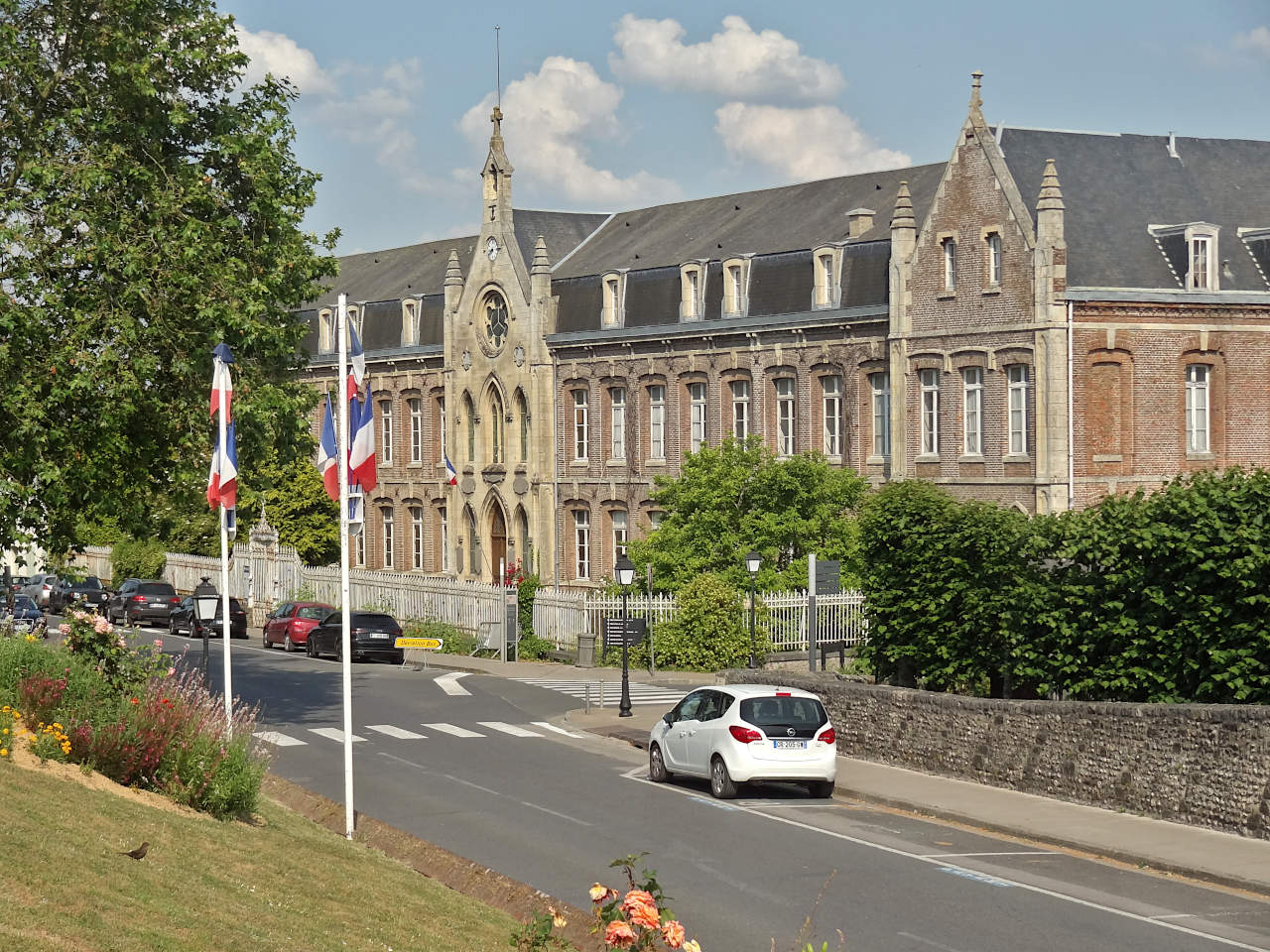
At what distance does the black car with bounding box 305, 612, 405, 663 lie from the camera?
4669cm

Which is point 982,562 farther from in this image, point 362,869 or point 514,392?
point 514,392

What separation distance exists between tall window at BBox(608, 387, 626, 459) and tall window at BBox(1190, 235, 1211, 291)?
1987cm

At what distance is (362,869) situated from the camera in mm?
14859

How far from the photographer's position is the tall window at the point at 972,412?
45.1 m

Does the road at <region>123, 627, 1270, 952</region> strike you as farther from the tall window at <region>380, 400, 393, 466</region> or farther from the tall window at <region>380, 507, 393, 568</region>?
the tall window at <region>380, 400, 393, 466</region>

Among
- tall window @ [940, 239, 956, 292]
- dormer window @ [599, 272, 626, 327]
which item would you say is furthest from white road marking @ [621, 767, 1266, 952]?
dormer window @ [599, 272, 626, 327]

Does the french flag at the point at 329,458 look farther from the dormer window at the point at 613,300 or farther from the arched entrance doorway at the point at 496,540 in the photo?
the arched entrance doorway at the point at 496,540

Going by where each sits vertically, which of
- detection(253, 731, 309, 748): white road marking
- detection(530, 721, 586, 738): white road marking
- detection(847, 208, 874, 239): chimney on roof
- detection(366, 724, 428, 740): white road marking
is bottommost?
detection(530, 721, 586, 738): white road marking

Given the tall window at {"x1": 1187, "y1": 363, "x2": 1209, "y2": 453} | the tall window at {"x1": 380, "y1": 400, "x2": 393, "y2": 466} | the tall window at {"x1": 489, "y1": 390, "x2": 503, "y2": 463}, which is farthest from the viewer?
the tall window at {"x1": 380, "y1": 400, "x2": 393, "y2": 466}

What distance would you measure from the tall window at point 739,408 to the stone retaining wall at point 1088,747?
26469 millimetres

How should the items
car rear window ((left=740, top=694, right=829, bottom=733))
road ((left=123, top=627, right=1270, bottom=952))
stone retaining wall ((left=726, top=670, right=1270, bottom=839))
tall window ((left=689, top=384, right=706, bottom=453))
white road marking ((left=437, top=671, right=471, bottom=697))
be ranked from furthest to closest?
tall window ((left=689, top=384, right=706, bottom=453)) < white road marking ((left=437, top=671, right=471, bottom=697)) < car rear window ((left=740, top=694, right=829, bottom=733)) < stone retaining wall ((left=726, top=670, right=1270, bottom=839)) < road ((left=123, top=627, right=1270, bottom=952))

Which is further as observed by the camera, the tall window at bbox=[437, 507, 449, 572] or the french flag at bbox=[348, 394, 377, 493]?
the tall window at bbox=[437, 507, 449, 572]

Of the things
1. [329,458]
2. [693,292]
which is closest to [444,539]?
[693,292]

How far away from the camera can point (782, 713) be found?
76.2 ft
